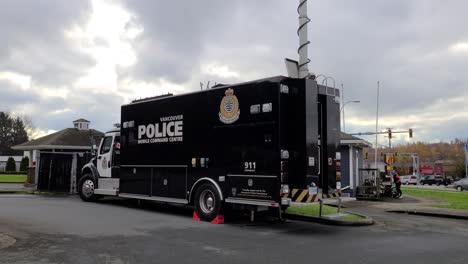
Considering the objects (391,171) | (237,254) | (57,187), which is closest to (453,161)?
(391,171)

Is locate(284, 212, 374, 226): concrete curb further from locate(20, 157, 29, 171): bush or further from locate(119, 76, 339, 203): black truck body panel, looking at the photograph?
locate(20, 157, 29, 171): bush

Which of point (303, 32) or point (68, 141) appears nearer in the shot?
point (303, 32)

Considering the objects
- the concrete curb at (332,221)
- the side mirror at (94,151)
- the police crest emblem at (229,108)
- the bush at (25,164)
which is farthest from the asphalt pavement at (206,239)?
the bush at (25,164)

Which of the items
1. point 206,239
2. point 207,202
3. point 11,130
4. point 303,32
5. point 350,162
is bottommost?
point 206,239

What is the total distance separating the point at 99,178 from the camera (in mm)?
17453

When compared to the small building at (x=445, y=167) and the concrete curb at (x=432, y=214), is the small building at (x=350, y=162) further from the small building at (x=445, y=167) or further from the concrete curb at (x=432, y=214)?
the small building at (x=445, y=167)

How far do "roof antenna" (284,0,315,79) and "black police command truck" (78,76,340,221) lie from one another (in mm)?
1257

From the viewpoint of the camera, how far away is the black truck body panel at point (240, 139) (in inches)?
453

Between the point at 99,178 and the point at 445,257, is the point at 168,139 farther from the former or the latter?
the point at 445,257

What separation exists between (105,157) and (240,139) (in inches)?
280

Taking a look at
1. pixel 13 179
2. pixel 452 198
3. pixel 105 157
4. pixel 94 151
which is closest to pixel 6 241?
pixel 105 157

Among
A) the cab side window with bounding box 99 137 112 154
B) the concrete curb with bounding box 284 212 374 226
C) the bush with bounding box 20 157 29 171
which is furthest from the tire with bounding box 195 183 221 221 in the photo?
the bush with bounding box 20 157 29 171

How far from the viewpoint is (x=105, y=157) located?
17359 millimetres

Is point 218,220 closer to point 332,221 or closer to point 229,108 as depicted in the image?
point 229,108
